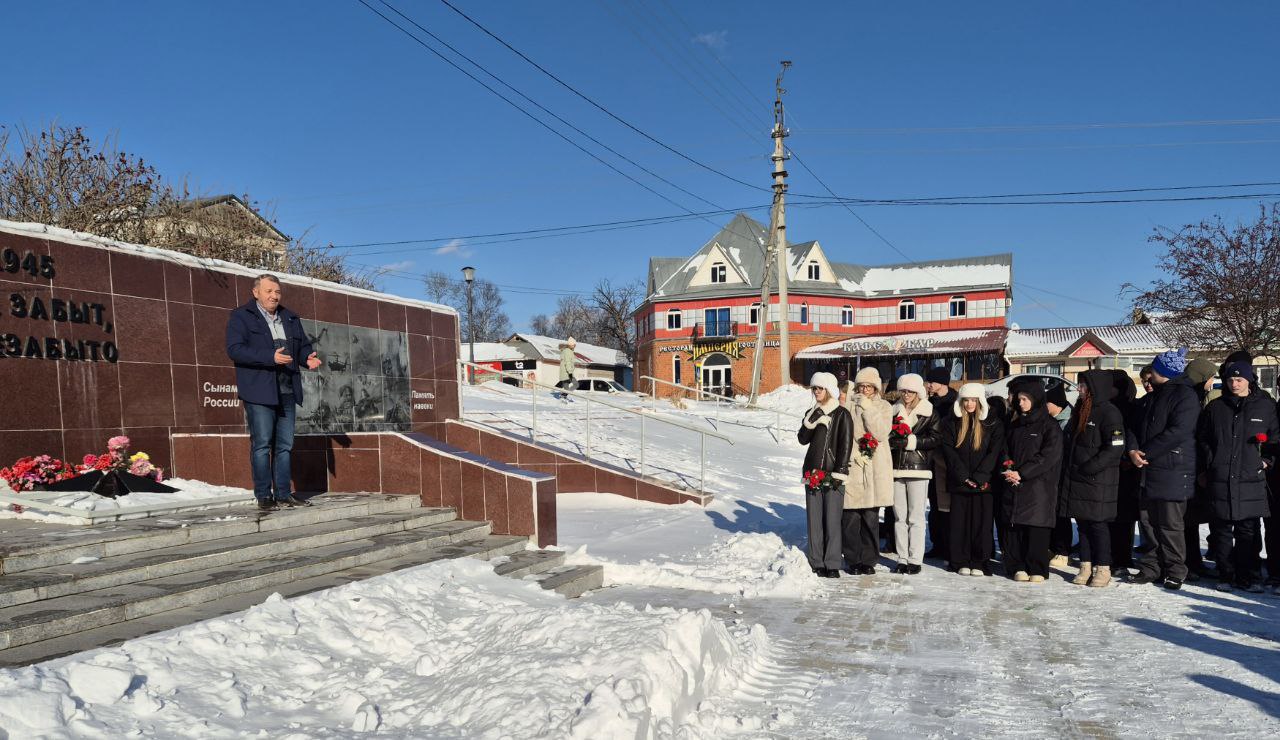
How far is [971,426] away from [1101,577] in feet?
4.93

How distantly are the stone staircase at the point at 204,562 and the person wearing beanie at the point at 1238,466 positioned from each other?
486 centimetres

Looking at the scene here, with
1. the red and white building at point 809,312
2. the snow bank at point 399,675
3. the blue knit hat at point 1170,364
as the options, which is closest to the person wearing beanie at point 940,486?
the blue knit hat at point 1170,364

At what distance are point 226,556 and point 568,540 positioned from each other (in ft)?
10.2

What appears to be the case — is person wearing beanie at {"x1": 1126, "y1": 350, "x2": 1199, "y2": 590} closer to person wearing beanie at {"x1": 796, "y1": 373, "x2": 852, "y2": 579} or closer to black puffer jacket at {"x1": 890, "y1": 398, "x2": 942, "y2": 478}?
black puffer jacket at {"x1": 890, "y1": 398, "x2": 942, "y2": 478}

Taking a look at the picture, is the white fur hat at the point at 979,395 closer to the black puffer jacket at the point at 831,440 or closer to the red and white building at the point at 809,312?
the black puffer jacket at the point at 831,440

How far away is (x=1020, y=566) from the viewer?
622cm

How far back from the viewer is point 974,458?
6.36 m

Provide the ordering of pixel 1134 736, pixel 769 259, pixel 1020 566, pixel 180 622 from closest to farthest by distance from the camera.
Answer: pixel 1134 736 < pixel 180 622 < pixel 1020 566 < pixel 769 259

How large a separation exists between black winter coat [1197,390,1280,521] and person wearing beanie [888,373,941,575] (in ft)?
6.53

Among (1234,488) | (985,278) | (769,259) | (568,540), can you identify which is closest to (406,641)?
(568,540)

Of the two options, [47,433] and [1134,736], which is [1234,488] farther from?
[47,433]

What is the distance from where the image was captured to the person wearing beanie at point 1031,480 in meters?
5.99

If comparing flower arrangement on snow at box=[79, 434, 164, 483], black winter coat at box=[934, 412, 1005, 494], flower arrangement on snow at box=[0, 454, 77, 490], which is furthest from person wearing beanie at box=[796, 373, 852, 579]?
flower arrangement on snow at box=[0, 454, 77, 490]

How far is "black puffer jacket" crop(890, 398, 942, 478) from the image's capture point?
257 inches
